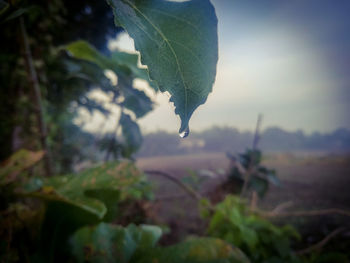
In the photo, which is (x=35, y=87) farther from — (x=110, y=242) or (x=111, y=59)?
(x=110, y=242)

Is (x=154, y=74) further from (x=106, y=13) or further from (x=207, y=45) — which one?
(x=106, y=13)

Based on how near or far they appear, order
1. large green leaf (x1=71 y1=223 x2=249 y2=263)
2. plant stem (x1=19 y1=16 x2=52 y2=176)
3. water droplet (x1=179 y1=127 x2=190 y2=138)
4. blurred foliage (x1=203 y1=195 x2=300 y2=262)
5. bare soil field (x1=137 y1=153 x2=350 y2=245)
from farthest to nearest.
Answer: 1. bare soil field (x1=137 y1=153 x2=350 y2=245)
2. blurred foliage (x1=203 y1=195 x2=300 y2=262)
3. plant stem (x1=19 y1=16 x2=52 y2=176)
4. large green leaf (x1=71 y1=223 x2=249 y2=263)
5. water droplet (x1=179 y1=127 x2=190 y2=138)

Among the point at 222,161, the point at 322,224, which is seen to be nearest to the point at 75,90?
the point at 222,161

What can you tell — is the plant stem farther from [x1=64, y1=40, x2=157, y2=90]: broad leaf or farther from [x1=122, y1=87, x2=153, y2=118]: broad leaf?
[x1=122, y1=87, x2=153, y2=118]: broad leaf

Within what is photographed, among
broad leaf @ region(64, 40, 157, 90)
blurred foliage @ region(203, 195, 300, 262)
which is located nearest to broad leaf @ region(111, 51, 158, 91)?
broad leaf @ region(64, 40, 157, 90)

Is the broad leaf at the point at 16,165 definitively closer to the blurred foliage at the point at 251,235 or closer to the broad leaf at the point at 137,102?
the broad leaf at the point at 137,102

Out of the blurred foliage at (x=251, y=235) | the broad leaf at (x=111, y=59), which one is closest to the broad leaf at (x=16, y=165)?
the broad leaf at (x=111, y=59)
